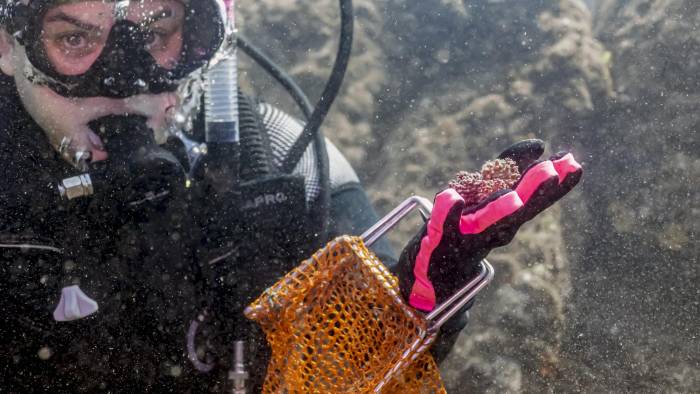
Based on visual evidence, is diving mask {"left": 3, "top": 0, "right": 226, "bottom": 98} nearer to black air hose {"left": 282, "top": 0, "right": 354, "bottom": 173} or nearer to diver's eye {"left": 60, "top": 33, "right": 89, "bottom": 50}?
diver's eye {"left": 60, "top": 33, "right": 89, "bottom": 50}

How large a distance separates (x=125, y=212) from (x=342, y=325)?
0.99 metres

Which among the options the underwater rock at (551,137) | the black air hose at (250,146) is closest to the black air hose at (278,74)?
the black air hose at (250,146)

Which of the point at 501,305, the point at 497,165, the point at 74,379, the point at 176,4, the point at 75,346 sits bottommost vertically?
the point at 501,305

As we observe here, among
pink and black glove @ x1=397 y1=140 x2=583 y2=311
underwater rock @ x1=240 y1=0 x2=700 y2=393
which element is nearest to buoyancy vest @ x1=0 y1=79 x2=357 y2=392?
pink and black glove @ x1=397 y1=140 x2=583 y2=311

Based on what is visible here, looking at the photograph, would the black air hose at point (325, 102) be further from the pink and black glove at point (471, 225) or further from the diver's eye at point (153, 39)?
the pink and black glove at point (471, 225)

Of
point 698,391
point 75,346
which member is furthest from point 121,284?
point 698,391

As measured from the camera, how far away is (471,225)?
1.40 m

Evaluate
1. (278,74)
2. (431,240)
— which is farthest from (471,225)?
(278,74)

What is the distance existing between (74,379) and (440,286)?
1519mm

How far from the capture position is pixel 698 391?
3.80 meters

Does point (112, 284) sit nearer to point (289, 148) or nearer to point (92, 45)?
point (92, 45)

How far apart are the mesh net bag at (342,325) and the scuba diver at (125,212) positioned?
0.14 meters

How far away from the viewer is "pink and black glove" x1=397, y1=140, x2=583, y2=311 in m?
1.27

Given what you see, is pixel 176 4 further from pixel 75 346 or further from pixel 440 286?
pixel 440 286
